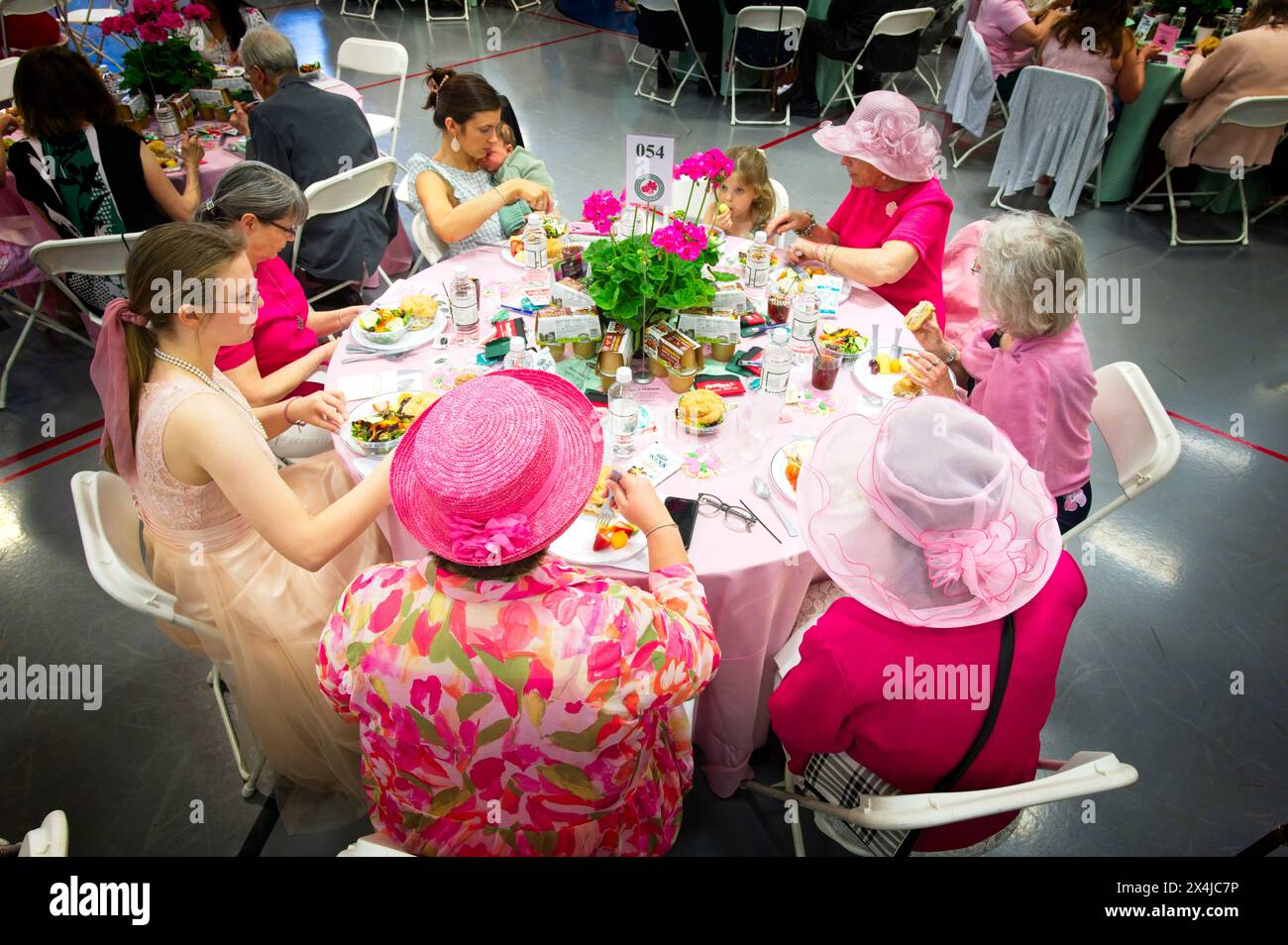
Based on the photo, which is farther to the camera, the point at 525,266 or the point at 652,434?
the point at 525,266

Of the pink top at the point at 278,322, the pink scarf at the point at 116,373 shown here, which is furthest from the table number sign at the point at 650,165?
the pink scarf at the point at 116,373

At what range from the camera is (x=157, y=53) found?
4055 mm

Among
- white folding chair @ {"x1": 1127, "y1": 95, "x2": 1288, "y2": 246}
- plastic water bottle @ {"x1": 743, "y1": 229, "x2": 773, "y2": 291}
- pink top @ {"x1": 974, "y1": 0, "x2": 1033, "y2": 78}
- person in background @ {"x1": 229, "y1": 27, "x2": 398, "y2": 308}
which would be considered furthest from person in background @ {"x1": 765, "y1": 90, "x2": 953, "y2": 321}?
pink top @ {"x1": 974, "y1": 0, "x2": 1033, "y2": 78}

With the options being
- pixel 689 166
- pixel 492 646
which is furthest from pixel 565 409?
pixel 689 166

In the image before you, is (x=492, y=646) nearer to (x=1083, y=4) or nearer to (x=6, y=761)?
(x=6, y=761)

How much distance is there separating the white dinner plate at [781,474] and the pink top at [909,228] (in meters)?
1.34

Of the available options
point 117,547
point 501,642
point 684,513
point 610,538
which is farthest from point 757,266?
point 117,547

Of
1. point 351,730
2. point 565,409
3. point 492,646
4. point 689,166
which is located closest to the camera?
point 492,646

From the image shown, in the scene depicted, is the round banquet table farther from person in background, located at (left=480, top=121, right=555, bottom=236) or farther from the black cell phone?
person in background, located at (left=480, top=121, right=555, bottom=236)

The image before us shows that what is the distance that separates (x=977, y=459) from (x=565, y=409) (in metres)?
0.82

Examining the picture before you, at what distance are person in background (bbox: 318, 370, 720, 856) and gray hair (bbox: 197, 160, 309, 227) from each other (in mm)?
1601

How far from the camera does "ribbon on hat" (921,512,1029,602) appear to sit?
1.38 metres

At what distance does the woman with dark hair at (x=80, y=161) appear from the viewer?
3.17m

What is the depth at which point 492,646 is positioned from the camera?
1290mm
